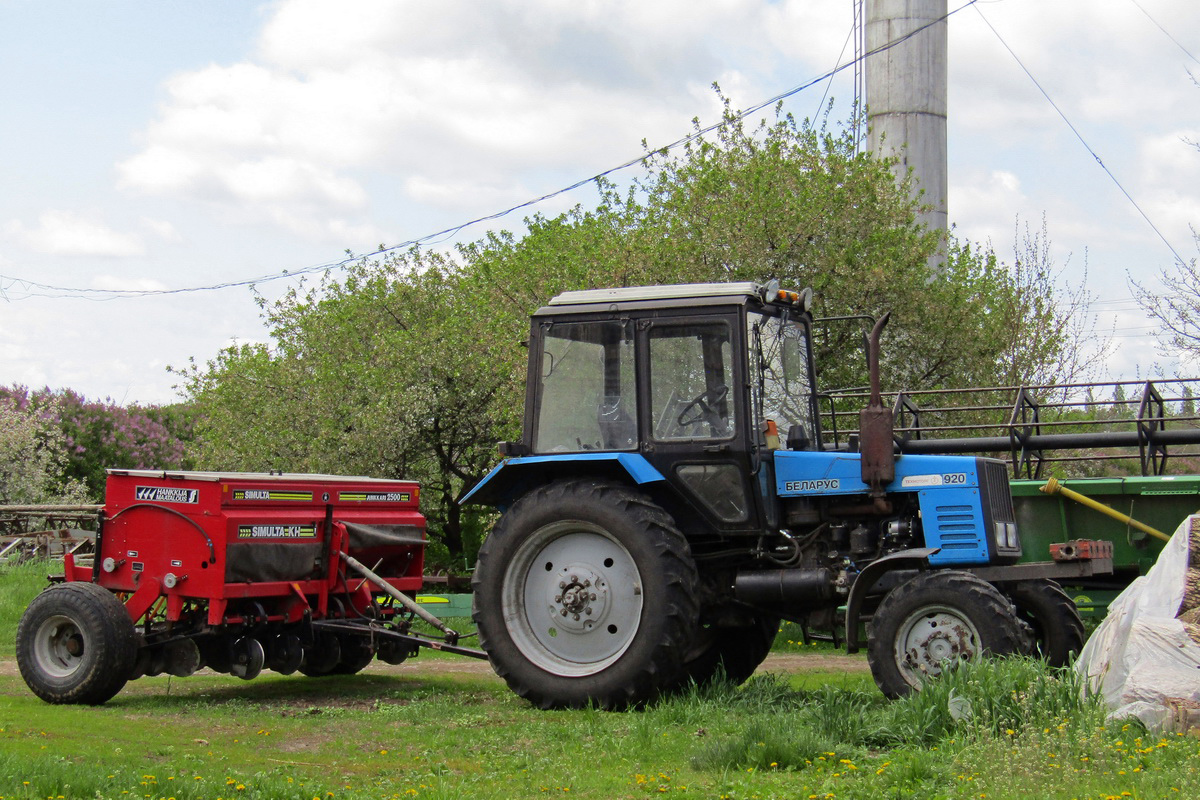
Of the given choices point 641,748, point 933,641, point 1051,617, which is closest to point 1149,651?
point 933,641

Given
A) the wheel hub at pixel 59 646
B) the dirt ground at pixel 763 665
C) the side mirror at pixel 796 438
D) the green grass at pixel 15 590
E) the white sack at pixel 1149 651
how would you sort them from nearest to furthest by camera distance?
the white sack at pixel 1149 651, the side mirror at pixel 796 438, the wheel hub at pixel 59 646, the dirt ground at pixel 763 665, the green grass at pixel 15 590

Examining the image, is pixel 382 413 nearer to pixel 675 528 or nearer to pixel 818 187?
pixel 818 187

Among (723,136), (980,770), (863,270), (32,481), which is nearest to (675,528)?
(980,770)

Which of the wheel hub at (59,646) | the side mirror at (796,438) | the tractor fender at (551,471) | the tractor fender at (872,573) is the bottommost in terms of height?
the wheel hub at (59,646)

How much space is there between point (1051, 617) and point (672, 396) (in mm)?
2879

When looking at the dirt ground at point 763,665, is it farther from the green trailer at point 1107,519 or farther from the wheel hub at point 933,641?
the wheel hub at point 933,641

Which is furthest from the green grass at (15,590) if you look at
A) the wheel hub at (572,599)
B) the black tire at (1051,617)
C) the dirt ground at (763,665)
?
the black tire at (1051,617)

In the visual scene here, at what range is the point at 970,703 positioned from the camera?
257 inches

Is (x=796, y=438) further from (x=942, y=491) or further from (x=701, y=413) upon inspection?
(x=942, y=491)

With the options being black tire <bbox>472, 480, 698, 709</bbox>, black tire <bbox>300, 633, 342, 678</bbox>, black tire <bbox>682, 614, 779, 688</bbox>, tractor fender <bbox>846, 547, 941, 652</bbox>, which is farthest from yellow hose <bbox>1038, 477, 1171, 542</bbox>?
black tire <bbox>300, 633, 342, 678</bbox>

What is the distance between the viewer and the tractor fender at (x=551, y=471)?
8531mm

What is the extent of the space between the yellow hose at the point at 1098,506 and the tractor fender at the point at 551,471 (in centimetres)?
419

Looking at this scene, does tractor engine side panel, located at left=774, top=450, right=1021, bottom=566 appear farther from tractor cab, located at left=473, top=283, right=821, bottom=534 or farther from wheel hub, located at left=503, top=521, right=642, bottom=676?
wheel hub, located at left=503, top=521, right=642, bottom=676

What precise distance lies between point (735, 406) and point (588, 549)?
4.66ft
